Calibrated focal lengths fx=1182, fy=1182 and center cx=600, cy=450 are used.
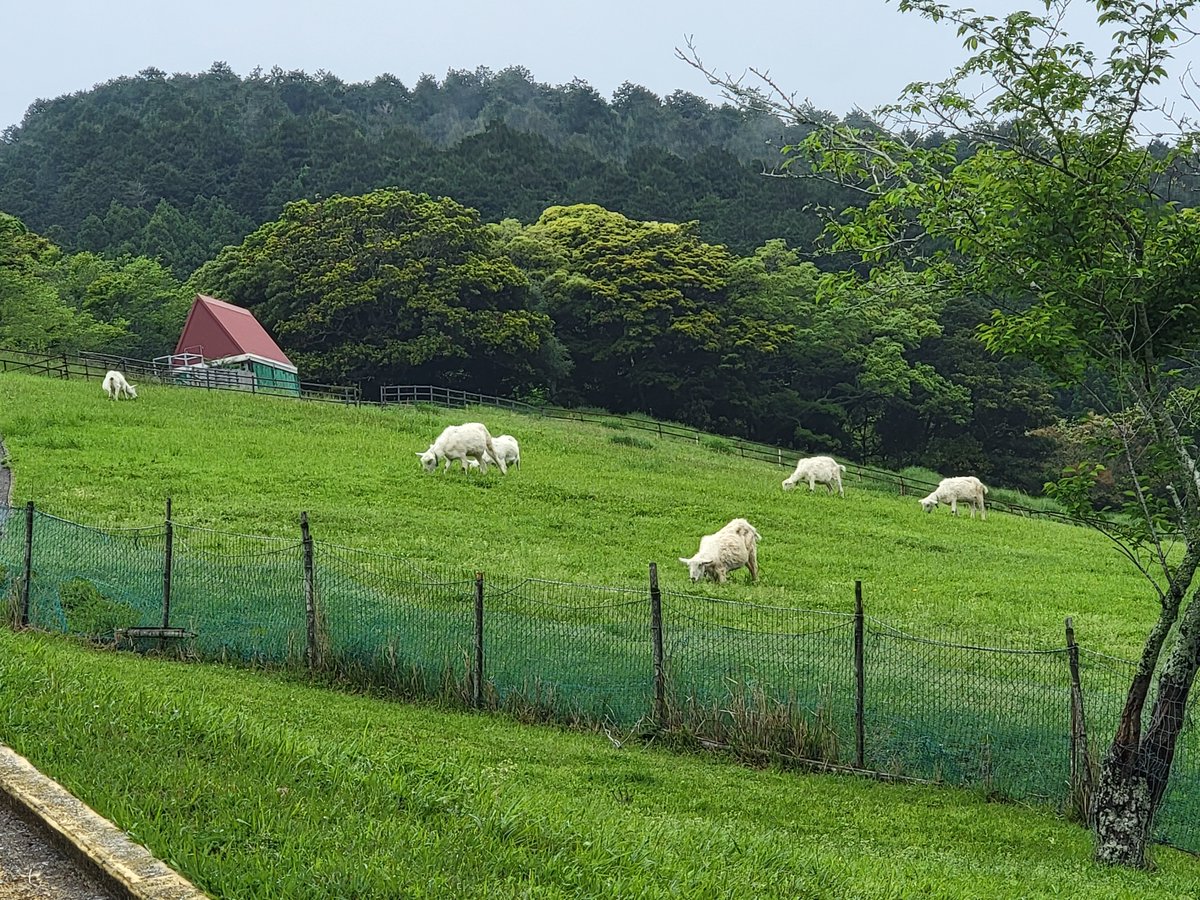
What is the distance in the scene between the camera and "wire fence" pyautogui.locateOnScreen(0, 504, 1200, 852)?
11.3 metres

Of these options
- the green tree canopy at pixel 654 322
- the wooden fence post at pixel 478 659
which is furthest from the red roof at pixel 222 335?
the wooden fence post at pixel 478 659

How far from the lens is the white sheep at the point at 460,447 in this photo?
33.2m

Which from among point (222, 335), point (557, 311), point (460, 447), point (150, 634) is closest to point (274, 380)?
point (222, 335)

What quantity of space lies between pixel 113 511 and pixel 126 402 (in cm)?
1678

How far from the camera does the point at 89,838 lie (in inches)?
210

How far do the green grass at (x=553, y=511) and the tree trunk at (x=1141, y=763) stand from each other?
9148 millimetres

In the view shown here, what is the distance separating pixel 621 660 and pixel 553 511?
15915 mm

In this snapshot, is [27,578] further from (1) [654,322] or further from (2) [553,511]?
(1) [654,322]

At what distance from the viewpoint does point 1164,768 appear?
9.04m

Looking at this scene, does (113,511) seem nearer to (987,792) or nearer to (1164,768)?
(987,792)

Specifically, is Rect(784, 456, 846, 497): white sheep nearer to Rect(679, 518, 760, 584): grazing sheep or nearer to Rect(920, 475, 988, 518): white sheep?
Rect(920, 475, 988, 518): white sheep

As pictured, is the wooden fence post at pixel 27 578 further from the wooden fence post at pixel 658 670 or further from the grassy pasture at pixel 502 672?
the wooden fence post at pixel 658 670

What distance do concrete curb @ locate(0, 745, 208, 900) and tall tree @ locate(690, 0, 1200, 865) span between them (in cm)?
701

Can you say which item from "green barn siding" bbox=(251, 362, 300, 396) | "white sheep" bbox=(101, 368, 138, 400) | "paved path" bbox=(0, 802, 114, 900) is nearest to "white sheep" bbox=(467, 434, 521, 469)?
"white sheep" bbox=(101, 368, 138, 400)
